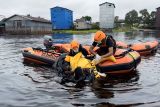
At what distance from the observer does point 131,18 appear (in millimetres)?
115312

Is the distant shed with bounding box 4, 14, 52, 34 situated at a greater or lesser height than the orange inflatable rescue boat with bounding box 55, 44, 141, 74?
greater

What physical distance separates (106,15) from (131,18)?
117 feet

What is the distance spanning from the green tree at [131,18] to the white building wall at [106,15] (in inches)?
1205

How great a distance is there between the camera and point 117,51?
11.9 metres

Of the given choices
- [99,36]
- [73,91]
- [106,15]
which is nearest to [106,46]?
[99,36]

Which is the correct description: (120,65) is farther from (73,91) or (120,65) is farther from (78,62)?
(73,91)

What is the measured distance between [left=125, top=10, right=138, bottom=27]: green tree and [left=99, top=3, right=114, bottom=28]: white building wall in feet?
100

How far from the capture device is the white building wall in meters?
81.8

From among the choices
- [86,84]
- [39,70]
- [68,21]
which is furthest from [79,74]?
[68,21]

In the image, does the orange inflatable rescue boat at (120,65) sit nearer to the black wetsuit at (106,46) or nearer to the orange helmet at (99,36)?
the black wetsuit at (106,46)

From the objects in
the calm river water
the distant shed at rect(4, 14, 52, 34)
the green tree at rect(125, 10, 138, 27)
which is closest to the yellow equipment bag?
the calm river water

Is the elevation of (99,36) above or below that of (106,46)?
above

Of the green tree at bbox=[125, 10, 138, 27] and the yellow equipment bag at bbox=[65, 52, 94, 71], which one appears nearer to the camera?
the yellow equipment bag at bbox=[65, 52, 94, 71]

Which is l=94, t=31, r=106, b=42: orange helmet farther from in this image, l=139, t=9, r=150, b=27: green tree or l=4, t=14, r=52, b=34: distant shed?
l=139, t=9, r=150, b=27: green tree
